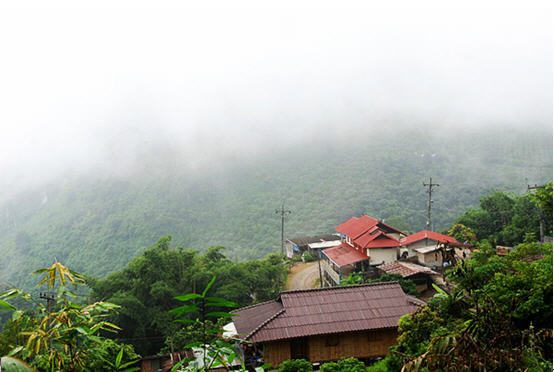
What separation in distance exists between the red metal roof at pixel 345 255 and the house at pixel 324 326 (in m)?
6.72

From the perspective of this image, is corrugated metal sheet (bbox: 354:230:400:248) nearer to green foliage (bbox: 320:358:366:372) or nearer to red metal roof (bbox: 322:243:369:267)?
red metal roof (bbox: 322:243:369:267)

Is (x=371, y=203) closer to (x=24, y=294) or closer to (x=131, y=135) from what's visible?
(x=24, y=294)

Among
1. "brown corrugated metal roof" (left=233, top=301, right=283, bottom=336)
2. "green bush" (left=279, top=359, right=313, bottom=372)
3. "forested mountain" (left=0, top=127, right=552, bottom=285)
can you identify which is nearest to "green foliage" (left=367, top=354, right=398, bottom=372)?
"green bush" (left=279, top=359, right=313, bottom=372)

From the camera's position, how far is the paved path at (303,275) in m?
16.4

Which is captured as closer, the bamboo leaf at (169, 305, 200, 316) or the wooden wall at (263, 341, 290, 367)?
the bamboo leaf at (169, 305, 200, 316)

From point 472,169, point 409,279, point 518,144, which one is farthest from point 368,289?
point 518,144

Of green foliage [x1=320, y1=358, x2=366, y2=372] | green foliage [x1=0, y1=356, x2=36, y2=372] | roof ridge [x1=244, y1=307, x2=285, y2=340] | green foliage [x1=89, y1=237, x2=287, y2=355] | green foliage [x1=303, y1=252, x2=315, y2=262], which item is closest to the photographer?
green foliage [x1=0, y1=356, x2=36, y2=372]

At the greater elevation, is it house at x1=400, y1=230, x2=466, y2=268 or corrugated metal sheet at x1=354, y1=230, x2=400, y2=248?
corrugated metal sheet at x1=354, y1=230, x2=400, y2=248

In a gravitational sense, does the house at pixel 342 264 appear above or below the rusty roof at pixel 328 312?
below

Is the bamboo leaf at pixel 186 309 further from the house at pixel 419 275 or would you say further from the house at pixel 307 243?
the house at pixel 307 243

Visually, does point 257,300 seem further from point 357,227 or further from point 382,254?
point 357,227

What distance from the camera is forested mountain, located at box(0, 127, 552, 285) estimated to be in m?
32.4

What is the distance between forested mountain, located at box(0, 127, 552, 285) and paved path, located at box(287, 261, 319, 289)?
356 inches

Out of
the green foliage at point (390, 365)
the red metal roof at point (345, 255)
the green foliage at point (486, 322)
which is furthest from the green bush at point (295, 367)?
the red metal roof at point (345, 255)
